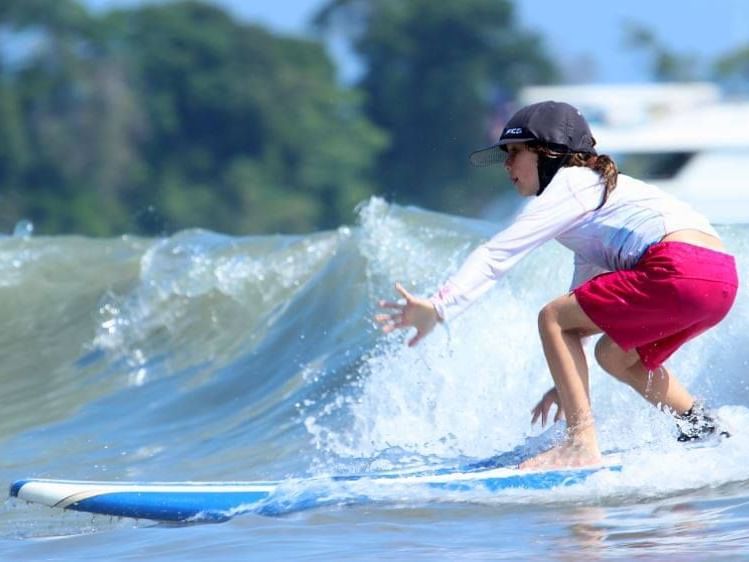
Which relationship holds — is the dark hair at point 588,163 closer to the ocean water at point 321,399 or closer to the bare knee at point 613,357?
the bare knee at point 613,357

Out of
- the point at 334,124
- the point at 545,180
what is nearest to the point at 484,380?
the point at 545,180

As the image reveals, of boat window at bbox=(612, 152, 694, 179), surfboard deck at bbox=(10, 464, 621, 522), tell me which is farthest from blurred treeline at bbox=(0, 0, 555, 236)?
surfboard deck at bbox=(10, 464, 621, 522)

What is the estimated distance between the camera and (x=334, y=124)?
5350 centimetres

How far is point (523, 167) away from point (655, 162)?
20.8m

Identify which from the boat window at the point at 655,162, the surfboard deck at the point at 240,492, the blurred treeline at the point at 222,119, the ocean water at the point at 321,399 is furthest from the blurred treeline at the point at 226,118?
the surfboard deck at the point at 240,492

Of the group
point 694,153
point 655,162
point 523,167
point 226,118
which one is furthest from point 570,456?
point 226,118

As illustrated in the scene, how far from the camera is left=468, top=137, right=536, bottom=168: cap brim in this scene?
5.52m

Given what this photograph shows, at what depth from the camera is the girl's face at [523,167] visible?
5.52 metres

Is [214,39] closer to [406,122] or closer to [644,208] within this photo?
[406,122]

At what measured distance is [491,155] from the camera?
5.64m

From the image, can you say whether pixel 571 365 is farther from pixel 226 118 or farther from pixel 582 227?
pixel 226 118

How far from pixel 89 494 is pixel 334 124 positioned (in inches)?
1897

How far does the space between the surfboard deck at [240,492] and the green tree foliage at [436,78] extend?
44448 mm

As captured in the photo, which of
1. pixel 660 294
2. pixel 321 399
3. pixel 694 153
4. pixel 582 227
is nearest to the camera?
pixel 660 294
